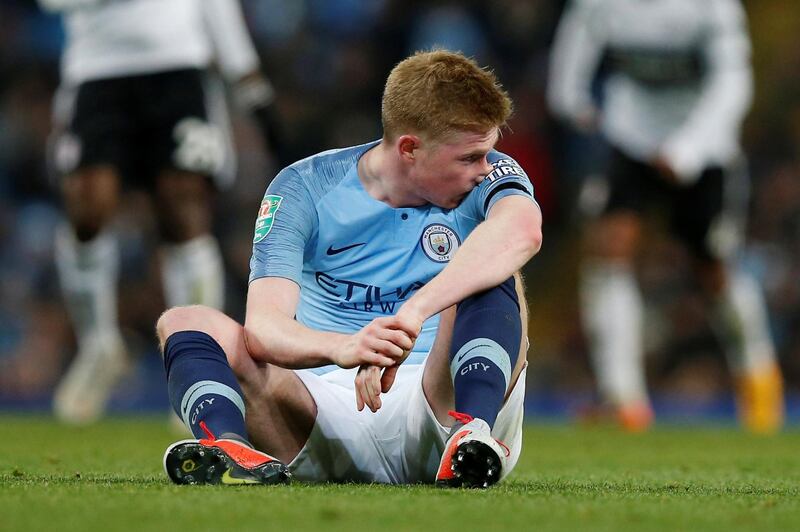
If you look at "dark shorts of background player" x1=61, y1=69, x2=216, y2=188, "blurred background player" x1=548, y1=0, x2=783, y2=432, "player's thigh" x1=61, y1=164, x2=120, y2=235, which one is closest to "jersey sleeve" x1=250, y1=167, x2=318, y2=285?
"dark shorts of background player" x1=61, y1=69, x2=216, y2=188

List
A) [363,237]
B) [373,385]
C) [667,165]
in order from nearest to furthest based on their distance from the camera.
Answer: [373,385]
[363,237]
[667,165]

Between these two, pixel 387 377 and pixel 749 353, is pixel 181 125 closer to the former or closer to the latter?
pixel 749 353

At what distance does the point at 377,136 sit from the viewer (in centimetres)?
1175

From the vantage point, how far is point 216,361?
10.6 feet

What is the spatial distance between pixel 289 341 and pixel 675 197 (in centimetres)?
566

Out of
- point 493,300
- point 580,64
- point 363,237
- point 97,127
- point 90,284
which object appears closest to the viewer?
point 493,300

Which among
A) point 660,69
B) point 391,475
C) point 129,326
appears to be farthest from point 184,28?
point 391,475

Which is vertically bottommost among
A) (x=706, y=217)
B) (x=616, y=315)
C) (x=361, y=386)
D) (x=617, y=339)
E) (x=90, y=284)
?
(x=617, y=339)

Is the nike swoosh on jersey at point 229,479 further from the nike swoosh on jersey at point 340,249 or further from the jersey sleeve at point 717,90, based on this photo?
the jersey sleeve at point 717,90

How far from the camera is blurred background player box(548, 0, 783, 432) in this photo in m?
8.27

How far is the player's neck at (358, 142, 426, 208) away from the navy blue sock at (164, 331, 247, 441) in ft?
2.03

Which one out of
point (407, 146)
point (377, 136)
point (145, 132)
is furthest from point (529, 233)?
point (377, 136)

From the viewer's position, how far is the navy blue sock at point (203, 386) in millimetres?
3168

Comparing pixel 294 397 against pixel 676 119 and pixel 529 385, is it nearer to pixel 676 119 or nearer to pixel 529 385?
pixel 676 119
